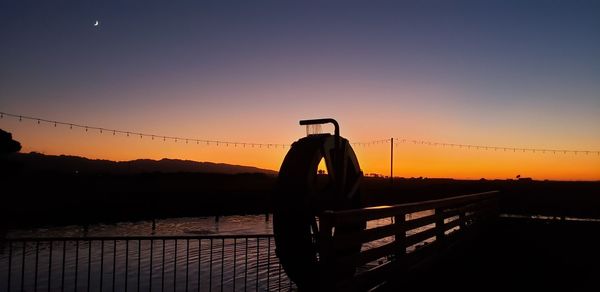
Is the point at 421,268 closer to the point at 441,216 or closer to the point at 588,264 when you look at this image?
the point at 441,216

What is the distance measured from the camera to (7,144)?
16766 millimetres

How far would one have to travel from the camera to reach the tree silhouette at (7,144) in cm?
1659

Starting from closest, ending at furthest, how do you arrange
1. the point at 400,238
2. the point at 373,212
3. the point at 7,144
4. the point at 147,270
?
the point at 373,212 → the point at 400,238 → the point at 7,144 → the point at 147,270

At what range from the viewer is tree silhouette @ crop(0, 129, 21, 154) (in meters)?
16.6

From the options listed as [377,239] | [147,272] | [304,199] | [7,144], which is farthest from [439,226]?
[7,144]

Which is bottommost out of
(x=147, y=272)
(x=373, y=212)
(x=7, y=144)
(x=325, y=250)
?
(x=147, y=272)

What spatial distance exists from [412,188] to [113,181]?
50.0 m

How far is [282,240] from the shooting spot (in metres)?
8.05

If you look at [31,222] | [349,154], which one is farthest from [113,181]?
[349,154]

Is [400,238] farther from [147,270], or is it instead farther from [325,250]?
[147,270]

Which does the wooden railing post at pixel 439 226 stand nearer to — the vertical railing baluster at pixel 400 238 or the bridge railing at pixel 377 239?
the bridge railing at pixel 377 239

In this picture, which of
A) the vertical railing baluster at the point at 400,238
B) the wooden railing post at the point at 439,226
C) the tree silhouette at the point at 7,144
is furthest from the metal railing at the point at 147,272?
the vertical railing baluster at the point at 400,238

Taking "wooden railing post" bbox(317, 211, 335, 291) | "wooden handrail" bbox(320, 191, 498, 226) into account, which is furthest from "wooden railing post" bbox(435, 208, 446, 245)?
"wooden railing post" bbox(317, 211, 335, 291)

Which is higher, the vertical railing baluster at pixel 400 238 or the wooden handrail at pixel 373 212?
the wooden handrail at pixel 373 212
